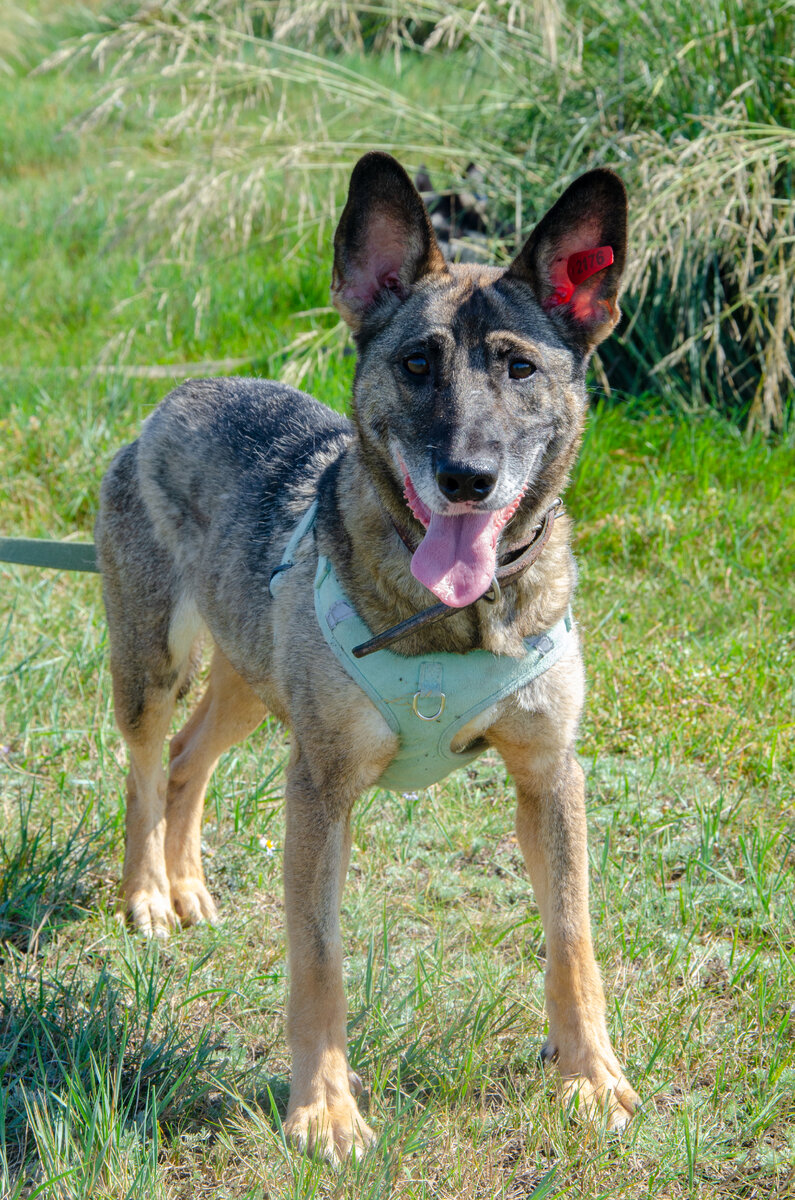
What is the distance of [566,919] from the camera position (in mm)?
2809

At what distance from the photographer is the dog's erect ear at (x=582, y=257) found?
2691mm

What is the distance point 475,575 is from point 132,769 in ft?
5.38

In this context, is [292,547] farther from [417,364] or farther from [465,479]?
[465,479]

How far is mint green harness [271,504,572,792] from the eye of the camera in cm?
262

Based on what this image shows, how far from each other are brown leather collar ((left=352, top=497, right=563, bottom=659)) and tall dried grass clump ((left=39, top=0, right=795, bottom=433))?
3182 mm

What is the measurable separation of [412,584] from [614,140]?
174 inches

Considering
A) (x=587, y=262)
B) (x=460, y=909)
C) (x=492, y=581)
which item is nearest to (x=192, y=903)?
(x=460, y=909)

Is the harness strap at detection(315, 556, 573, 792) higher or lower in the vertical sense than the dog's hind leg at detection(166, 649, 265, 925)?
higher

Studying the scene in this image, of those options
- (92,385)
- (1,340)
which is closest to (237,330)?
(92,385)

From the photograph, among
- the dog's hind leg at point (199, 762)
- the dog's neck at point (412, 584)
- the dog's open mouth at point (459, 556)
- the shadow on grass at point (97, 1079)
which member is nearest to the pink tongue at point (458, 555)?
the dog's open mouth at point (459, 556)

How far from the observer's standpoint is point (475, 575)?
2484 millimetres

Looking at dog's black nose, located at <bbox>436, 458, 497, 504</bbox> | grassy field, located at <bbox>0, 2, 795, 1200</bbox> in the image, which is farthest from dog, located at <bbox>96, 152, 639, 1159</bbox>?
grassy field, located at <bbox>0, 2, 795, 1200</bbox>

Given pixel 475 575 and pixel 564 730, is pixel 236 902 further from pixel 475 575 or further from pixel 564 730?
pixel 475 575

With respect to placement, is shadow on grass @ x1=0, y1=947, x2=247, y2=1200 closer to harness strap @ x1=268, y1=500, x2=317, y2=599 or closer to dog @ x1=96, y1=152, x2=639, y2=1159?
dog @ x1=96, y1=152, x2=639, y2=1159
